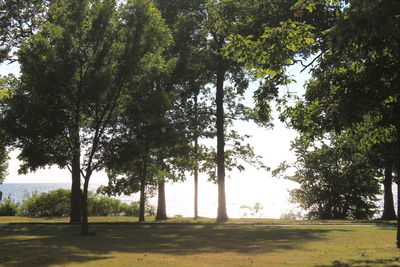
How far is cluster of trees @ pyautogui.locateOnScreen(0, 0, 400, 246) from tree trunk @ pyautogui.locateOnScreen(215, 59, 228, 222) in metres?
0.10

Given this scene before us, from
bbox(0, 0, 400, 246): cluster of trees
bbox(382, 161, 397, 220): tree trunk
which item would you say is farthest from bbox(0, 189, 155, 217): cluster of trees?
bbox(382, 161, 397, 220): tree trunk

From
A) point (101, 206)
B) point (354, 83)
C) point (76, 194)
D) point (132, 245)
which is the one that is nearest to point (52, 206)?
point (101, 206)

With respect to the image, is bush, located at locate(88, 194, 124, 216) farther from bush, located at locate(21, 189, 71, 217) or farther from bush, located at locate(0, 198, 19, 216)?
bush, located at locate(0, 198, 19, 216)

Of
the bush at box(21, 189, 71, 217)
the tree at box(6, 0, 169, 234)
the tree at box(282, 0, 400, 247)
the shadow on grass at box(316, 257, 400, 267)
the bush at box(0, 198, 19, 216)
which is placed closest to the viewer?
the tree at box(282, 0, 400, 247)

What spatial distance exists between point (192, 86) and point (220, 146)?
221 inches

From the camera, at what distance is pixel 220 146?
102 feet

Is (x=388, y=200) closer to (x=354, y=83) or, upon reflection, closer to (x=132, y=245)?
(x=354, y=83)

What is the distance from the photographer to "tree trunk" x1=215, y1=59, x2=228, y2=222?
98.7 feet

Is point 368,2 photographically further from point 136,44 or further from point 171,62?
point 171,62

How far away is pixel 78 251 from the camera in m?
13.5

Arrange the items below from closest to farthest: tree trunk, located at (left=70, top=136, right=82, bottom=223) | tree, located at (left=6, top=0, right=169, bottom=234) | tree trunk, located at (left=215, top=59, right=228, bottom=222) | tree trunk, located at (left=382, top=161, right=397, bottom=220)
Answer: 1. tree, located at (left=6, top=0, right=169, bottom=234)
2. tree trunk, located at (left=70, top=136, right=82, bottom=223)
3. tree trunk, located at (left=215, top=59, right=228, bottom=222)
4. tree trunk, located at (left=382, top=161, right=397, bottom=220)

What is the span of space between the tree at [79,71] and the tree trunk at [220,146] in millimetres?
10700

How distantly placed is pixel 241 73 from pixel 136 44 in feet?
43.5

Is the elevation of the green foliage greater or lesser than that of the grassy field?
greater
